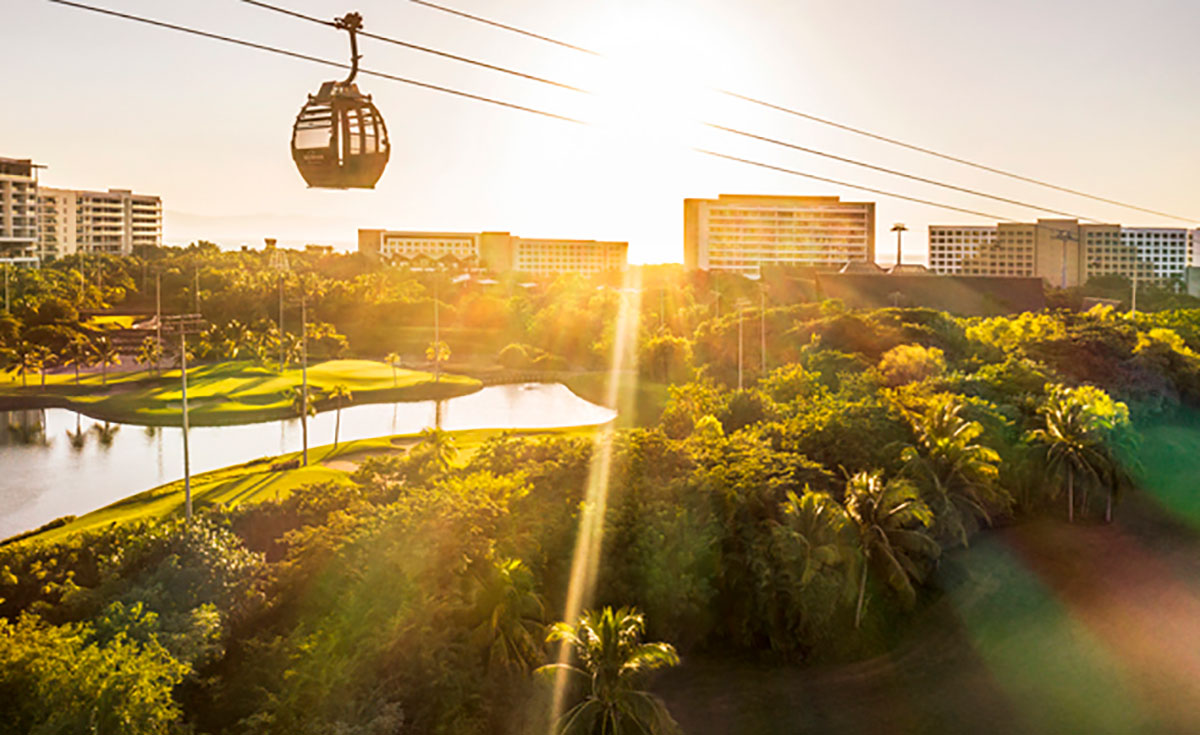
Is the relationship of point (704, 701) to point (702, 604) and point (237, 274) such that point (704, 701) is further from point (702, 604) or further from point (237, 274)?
point (237, 274)

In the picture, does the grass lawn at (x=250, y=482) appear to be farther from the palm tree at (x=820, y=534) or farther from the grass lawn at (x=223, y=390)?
the grass lawn at (x=223, y=390)

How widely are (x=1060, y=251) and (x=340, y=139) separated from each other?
129 m

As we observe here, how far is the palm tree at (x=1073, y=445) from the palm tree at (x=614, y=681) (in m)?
20.2

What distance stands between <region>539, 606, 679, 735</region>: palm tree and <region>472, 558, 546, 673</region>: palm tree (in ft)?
4.86

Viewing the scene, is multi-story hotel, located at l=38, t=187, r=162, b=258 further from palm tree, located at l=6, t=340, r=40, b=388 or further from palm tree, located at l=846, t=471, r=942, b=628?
palm tree, located at l=846, t=471, r=942, b=628

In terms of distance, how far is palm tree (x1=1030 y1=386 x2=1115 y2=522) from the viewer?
29.8 metres

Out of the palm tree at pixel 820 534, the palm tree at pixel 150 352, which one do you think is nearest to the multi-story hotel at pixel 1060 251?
the palm tree at pixel 150 352

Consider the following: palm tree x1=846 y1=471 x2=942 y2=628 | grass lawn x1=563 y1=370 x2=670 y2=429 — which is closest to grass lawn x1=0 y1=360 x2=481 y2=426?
grass lawn x1=563 y1=370 x2=670 y2=429

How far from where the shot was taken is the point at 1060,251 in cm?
12225

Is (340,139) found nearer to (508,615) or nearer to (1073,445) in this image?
(508,615)

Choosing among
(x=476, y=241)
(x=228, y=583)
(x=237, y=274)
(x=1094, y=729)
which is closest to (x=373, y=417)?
(x=228, y=583)

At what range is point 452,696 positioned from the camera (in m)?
15.7

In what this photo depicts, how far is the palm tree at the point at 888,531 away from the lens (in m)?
22.2

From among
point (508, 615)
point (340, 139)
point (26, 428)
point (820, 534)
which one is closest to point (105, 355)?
point (26, 428)
